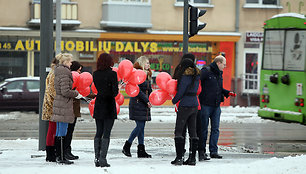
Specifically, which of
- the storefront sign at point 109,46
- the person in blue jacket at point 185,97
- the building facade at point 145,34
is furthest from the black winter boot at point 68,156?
the storefront sign at point 109,46

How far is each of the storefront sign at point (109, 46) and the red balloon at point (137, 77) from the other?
19443mm

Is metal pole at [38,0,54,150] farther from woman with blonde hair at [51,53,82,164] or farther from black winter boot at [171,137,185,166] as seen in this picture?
black winter boot at [171,137,185,166]

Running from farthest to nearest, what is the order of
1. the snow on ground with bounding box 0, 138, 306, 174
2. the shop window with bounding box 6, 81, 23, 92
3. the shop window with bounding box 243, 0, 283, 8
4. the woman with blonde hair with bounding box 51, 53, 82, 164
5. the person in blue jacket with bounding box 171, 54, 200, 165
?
the shop window with bounding box 243, 0, 283, 8, the shop window with bounding box 6, 81, 23, 92, the person in blue jacket with bounding box 171, 54, 200, 165, the woman with blonde hair with bounding box 51, 53, 82, 164, the snow on ground with bounding box 0, 138, 306, 174

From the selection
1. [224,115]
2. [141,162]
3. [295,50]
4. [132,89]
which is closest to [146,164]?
[141,162]

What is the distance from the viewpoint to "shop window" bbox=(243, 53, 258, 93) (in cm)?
3139

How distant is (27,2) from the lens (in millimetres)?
29281

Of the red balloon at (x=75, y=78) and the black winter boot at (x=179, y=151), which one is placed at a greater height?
the red balloon at (x=75, y=78)

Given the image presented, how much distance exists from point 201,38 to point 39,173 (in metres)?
22.9

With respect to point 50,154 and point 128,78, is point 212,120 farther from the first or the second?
point 50,154

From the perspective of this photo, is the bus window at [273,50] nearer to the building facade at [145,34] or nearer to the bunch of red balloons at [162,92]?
the bunch of red balloons at [162,92]

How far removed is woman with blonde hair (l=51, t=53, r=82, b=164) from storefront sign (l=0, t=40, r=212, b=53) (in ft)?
65.3

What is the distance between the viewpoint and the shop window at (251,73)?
1236 inches

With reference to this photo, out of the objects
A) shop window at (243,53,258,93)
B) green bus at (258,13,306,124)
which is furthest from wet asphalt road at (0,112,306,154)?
shop window at (243,53,258,93)

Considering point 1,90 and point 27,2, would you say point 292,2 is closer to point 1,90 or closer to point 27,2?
point 27,2
